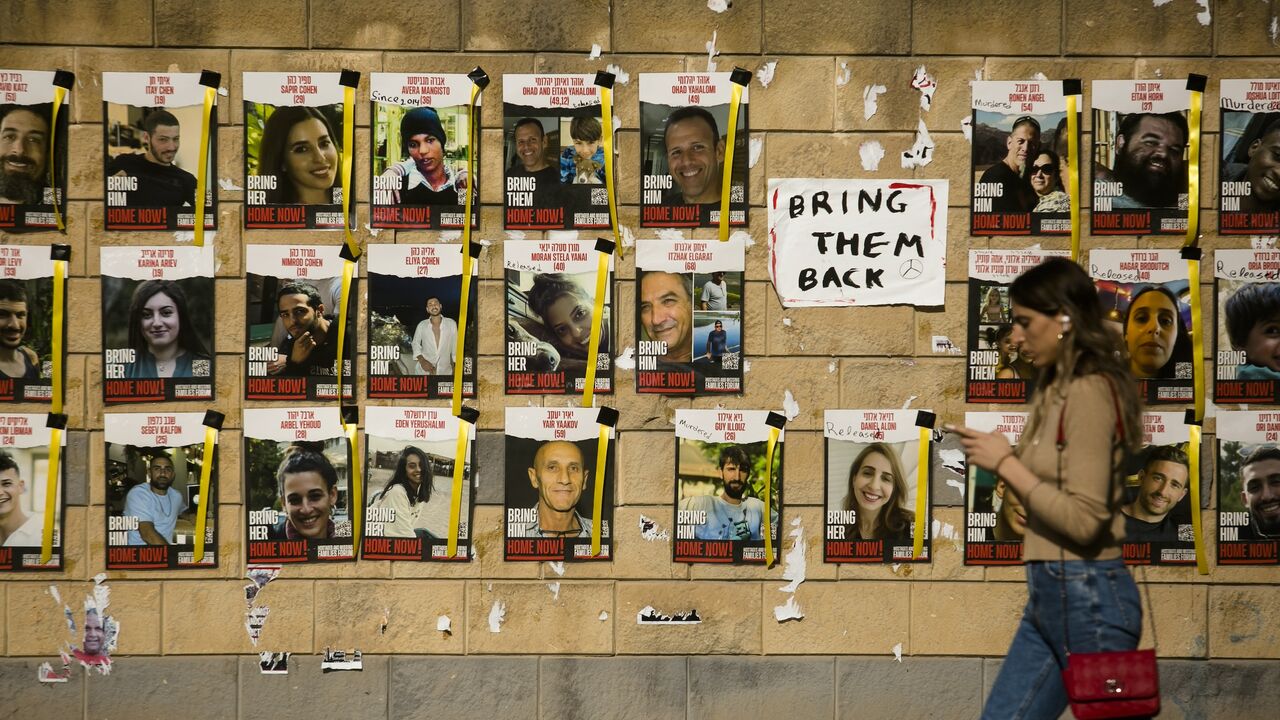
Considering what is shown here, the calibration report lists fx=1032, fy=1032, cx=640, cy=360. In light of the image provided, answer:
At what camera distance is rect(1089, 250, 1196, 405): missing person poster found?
4488 mm

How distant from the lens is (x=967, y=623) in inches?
178

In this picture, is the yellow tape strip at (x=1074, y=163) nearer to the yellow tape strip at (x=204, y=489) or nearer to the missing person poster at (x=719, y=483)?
the missing person poster at (x=719, y=483)

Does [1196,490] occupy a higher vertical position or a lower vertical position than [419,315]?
lower

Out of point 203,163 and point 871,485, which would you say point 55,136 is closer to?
point 203,163

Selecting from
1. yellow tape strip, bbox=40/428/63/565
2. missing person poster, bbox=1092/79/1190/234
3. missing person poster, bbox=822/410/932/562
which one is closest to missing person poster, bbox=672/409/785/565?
missing person poster, bbox=822/410/932/562

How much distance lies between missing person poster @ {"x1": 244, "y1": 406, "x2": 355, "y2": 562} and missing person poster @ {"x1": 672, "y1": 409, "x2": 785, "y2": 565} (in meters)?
1.46

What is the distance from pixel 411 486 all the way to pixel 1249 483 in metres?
3.66

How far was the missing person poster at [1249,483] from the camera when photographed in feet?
14.8

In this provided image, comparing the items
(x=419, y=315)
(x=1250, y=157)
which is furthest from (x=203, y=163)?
(x=1250, y=157)

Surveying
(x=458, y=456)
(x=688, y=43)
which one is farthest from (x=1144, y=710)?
(x=688, y=43)

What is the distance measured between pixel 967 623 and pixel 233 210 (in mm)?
3661

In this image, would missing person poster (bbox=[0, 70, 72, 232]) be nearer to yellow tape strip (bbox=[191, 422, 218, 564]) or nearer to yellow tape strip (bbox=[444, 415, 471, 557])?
yellow tape strip (bbox=[191, 422, 218, 564])

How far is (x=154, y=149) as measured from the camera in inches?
175

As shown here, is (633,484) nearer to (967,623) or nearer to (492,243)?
(492,243)
